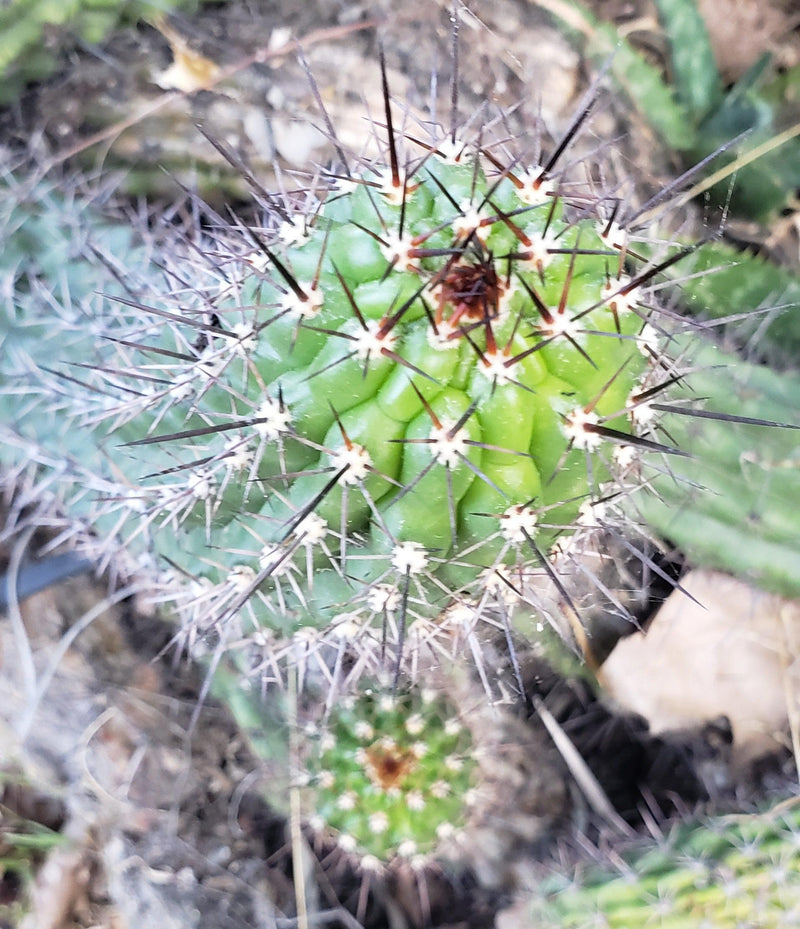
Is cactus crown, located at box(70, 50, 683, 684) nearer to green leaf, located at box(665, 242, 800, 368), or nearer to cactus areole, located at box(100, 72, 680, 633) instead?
cactus areole, located at box(100, 72, 680, 633)

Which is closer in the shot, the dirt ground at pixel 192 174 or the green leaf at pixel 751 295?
the green leaf at pixel 751 295

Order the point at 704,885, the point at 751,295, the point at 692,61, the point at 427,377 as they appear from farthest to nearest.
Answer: the point at 692,61, the point at 751,295, the point at 704,885, the point at 427,377

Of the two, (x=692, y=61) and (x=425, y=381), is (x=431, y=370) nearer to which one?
(x=425, y=381)

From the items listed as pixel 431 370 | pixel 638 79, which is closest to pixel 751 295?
pixel 638 79

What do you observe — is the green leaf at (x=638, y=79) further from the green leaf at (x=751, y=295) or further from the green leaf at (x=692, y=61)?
the green leaf at (x=751, y=295)

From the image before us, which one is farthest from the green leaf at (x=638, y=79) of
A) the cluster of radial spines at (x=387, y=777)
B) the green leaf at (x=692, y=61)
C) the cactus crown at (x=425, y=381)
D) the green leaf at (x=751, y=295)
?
the cluster of radial spines at (x=387, y=777)

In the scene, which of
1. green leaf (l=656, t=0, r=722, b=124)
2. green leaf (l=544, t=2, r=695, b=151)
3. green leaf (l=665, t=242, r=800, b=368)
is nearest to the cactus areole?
green leaf (l=665, t=242, r=800, b=368)

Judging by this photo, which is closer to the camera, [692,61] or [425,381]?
[425,381]
